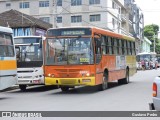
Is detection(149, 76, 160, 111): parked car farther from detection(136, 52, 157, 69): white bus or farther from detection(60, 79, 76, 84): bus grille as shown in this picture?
detection(136, 52, 157, 69): white bus

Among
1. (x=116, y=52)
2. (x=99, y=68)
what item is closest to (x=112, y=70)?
(x=116, y=52)

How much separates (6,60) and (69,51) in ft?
9.95

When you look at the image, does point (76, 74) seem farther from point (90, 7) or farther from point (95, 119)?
point (90, 7)

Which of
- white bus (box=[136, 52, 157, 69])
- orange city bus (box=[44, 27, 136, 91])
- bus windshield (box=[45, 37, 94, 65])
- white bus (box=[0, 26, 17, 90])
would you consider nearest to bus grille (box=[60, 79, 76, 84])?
orange city bus (box=[44, 27, 136, 91])

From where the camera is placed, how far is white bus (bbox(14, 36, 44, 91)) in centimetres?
2141

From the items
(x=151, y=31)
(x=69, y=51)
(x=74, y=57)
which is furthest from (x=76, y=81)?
(x=151, y=31)

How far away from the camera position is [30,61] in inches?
849

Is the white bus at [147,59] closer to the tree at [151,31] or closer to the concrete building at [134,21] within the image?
the concrete building at [134,21]

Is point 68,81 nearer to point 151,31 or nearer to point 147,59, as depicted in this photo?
point 147,59

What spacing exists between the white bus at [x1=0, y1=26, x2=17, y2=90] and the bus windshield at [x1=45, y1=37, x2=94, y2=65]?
1903 mm

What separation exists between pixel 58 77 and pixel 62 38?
1.73m

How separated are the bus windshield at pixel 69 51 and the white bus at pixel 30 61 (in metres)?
1.52

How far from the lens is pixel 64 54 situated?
19.5 m

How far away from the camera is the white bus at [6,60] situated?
17531 mm
